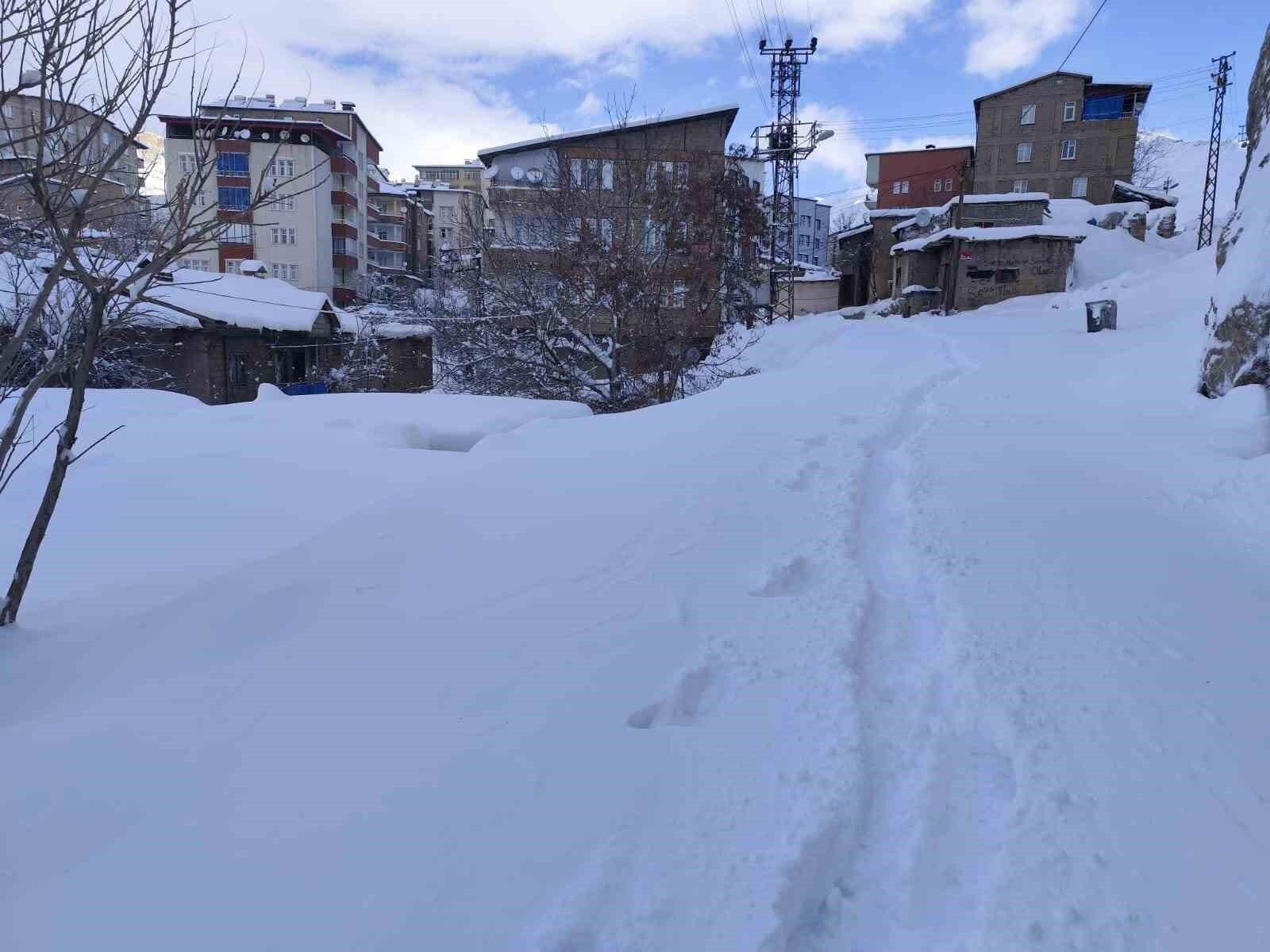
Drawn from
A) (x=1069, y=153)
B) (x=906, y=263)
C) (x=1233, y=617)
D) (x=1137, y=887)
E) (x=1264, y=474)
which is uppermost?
(x=1069, y=153)

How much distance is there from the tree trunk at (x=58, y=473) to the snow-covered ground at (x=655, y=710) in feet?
0.61

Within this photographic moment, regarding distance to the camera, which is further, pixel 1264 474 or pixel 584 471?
pixel 584 471

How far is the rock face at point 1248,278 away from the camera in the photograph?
6.31 metres

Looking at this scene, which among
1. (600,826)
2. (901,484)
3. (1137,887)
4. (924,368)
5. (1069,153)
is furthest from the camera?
(1069,153)

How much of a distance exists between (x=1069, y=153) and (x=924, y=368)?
4151 cm

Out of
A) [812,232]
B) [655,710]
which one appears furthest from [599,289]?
[812,232]

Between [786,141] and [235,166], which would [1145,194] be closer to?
[786,141]

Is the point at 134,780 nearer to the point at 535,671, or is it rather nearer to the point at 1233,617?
the point at 535,671

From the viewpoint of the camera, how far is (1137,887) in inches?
79.5

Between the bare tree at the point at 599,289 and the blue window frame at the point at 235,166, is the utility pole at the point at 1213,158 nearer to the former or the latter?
the bare tree at the point at 599,289

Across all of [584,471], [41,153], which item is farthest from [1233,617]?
[41,153]

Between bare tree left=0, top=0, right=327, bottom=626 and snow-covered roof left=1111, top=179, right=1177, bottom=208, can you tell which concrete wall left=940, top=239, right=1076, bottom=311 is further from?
bare tree left=0, top=0, right=327, bottom=626

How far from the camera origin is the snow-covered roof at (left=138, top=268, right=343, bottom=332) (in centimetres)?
2108

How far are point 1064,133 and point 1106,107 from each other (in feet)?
9.43
